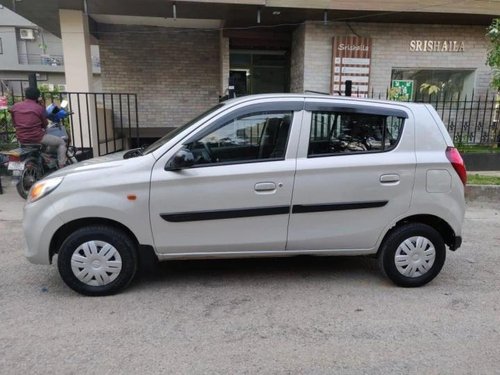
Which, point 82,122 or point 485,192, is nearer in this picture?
point 485,192

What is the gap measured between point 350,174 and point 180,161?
1.49 metres

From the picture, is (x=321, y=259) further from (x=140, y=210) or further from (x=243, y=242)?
(x=140, y=210)

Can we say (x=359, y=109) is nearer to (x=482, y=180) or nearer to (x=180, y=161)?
(x=180, y=161)

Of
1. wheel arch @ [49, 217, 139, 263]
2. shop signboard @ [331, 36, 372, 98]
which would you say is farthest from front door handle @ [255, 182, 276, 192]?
shop signboard @ [331, 36, 372, 98]

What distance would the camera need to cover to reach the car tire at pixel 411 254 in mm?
4148

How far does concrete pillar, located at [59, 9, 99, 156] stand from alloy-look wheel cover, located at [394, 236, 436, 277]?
7436 millimetres

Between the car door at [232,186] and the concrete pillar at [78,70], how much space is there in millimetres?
6425

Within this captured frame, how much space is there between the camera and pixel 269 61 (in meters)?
12.8

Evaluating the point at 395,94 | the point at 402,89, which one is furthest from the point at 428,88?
the point at 395,94

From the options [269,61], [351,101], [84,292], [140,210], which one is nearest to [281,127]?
[351,101]

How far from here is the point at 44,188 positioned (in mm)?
3824

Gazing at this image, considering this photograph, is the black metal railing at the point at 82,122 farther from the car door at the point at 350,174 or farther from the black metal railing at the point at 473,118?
the car door at the point at 350,174

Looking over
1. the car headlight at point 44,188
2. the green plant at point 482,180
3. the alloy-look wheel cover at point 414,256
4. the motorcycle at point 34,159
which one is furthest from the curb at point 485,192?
the motorcycle at point 34,159

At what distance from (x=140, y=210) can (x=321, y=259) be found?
2159 mm
